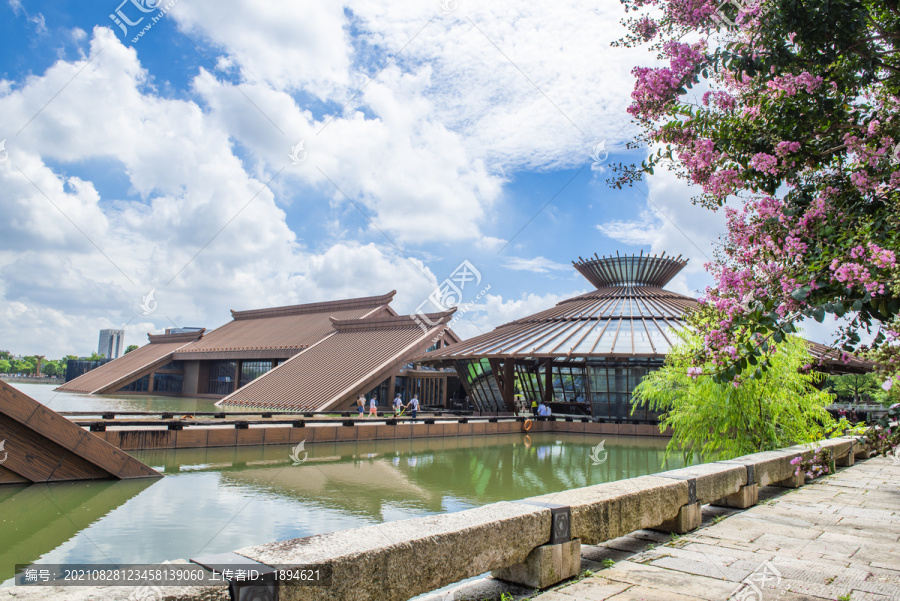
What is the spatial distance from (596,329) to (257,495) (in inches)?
894

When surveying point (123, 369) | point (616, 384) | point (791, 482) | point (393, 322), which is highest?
point (393, 322)

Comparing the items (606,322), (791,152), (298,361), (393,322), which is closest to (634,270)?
(606,322)

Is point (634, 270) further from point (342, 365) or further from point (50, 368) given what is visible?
point (50, 368)

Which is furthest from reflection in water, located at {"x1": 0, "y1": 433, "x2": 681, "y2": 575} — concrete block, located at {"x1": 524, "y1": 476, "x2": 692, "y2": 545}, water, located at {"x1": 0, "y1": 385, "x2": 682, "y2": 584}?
concrete block, located at {"x1": 524, "y1": 476, "x2": 692, "y2": 545}

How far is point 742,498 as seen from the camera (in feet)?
22.3

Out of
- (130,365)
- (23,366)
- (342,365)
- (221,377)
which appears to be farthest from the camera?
(23,366)

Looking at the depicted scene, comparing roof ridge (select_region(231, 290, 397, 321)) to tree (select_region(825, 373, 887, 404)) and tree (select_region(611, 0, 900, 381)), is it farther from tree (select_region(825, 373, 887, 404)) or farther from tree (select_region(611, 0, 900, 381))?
tree (select_region(611, 0, 900, 381))

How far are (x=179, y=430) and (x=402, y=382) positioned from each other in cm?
2232

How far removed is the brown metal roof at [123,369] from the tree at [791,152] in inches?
2059

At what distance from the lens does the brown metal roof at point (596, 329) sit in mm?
26578

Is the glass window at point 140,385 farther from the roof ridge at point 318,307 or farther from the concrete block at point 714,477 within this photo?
the concrete block at point 714,477

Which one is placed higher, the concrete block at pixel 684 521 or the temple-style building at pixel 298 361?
the temple-style building at pixel 298 361

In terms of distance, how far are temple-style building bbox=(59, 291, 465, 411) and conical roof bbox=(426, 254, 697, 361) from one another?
3.21m

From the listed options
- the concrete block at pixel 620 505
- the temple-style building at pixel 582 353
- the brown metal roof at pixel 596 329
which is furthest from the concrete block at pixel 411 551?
the temple-style building at pixel 582 353
